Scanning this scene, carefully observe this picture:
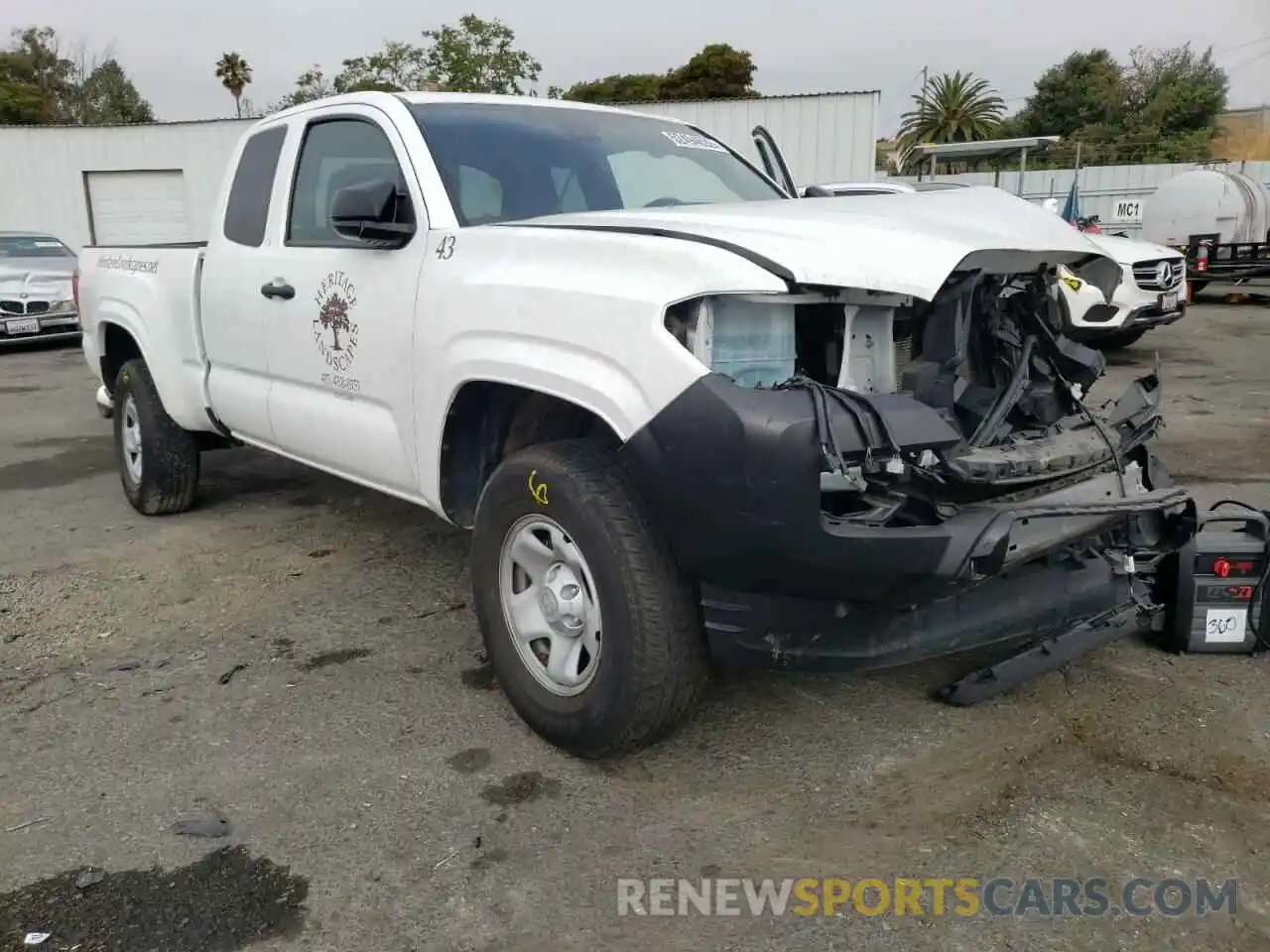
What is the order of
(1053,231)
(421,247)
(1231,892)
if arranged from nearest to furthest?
(1231,892)
(1053,231)
(421,247)

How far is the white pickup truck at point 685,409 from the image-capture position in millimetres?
2531

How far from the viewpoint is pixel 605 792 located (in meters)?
2.95

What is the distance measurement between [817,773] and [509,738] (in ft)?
3.05

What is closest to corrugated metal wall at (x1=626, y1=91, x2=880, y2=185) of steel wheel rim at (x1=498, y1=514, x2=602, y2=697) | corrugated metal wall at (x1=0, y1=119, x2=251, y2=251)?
corrugated metal wall at (x1=0, y1=119, x2=251, y2=251)

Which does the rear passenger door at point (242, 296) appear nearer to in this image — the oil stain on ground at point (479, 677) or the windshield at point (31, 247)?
the oil stain on ground at point (479, 677)

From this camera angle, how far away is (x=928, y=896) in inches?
98.0

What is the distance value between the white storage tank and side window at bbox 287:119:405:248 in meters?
15.9

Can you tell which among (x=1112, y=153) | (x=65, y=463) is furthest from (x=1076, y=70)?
(x=65, y=463)

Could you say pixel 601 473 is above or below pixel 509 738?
above

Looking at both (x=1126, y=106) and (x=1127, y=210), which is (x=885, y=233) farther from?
(x=1126, y=106)

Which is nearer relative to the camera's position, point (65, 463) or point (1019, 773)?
point (1019, 773)

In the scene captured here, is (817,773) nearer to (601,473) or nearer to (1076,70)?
(601,473)

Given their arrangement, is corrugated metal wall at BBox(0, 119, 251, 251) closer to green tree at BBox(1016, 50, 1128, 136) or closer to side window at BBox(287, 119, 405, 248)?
side window at BBox(287, 119, 405, 248)

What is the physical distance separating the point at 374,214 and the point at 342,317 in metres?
0.57
